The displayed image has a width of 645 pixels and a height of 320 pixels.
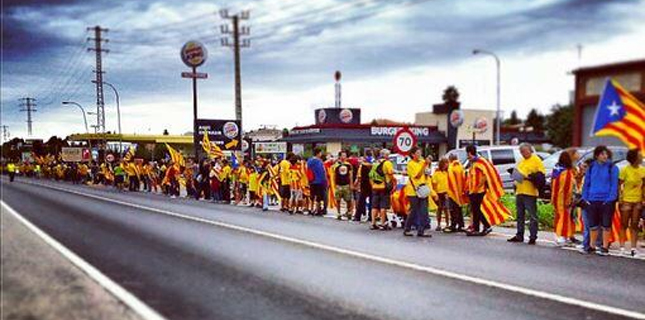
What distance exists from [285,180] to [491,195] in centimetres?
844

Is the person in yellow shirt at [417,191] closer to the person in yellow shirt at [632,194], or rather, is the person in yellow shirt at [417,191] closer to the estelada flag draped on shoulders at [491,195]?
the estelada flag draped on shoulders at [491,195]

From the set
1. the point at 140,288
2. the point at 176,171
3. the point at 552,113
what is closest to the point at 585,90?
the point at 552,113

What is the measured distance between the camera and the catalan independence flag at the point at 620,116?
3656 millimetres

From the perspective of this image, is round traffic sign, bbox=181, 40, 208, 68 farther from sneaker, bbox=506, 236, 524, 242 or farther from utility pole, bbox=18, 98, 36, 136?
sneaker, bbox=506, 236, 524, 242

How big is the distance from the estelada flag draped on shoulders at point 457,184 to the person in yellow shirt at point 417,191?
110 centimetres

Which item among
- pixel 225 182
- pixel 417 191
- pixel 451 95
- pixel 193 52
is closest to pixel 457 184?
pixel 417 191

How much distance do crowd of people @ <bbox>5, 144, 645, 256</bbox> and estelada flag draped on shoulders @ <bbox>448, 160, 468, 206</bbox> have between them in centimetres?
2

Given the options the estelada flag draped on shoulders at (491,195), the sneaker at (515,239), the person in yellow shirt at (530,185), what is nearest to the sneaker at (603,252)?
the person in yellow shirt at (530,185)

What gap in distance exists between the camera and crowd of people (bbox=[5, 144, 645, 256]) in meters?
10.6

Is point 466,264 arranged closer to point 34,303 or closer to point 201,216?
point 34,303

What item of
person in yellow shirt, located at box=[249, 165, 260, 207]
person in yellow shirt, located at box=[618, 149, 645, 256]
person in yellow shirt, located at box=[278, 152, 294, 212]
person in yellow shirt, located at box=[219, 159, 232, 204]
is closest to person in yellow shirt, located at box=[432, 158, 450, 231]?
person in yellow shirt, located at box=[618, 149, 645, 256]

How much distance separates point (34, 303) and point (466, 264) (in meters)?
5.73

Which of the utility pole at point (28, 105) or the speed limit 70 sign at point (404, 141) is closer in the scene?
the utility pole at point (28, 105)

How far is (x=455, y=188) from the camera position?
14406mm
